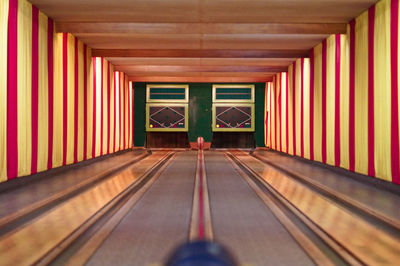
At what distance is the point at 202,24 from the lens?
6.61 metres

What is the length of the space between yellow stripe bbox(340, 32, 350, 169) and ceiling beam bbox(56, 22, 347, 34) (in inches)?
13.5

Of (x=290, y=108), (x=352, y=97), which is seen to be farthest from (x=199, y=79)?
(x=352, y=97)

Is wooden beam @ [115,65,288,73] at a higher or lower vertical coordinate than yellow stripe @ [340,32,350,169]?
higher

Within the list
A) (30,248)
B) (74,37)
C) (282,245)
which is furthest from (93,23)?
(282,245)

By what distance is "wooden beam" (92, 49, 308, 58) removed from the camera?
8797 mm

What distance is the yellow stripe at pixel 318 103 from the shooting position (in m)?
8.14

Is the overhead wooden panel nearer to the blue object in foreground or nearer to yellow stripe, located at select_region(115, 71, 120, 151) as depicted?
the blue object in foreground

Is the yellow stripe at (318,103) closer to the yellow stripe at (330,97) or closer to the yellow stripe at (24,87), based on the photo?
the yellow stripe at (330,97)

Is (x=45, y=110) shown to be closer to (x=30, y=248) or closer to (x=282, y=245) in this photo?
(x=30, y=248)

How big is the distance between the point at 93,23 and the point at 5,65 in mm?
2233

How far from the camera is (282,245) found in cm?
271

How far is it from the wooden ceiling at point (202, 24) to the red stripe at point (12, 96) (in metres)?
0.75

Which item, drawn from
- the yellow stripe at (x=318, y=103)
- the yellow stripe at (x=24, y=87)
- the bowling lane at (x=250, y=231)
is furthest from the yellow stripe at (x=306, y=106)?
the yellow stripe at (x=24, y=87)

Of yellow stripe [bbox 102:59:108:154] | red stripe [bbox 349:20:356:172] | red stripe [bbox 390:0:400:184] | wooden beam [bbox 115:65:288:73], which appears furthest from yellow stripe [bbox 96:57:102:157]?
red stripe [bbox 390:0:400:184]
